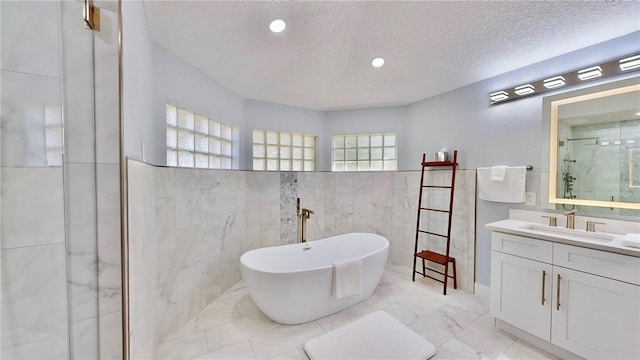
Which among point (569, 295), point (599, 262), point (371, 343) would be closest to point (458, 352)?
point (371, 343)

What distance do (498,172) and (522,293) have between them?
1.14m

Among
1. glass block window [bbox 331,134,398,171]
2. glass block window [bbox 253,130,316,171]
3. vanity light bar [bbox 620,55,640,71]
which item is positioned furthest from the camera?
glass block window [bbox 331,134,398,171]

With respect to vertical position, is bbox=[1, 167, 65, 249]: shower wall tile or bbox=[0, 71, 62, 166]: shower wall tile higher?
bbox=[0, 71, 62, 166]: shower wall tile

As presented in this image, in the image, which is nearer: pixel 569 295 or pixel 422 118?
pixel 569 295

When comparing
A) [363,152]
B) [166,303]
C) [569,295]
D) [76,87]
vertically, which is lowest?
[166,303]

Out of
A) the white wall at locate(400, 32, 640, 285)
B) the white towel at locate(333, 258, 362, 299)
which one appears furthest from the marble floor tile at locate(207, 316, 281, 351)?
the white wall at locate(400, 32, 640, 285)

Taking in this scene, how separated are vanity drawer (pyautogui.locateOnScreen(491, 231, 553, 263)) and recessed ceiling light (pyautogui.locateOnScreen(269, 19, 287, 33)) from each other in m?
2.52

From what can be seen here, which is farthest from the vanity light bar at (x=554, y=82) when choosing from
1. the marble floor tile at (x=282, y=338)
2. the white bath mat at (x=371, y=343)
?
the marble floor tile at (x=282, y=338)

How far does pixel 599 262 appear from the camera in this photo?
1.44 m

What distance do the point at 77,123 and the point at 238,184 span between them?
206 centimetres

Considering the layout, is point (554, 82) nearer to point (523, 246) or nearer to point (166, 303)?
point (523, 246)

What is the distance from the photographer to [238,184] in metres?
2.79

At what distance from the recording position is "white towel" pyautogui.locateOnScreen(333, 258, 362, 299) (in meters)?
2.01

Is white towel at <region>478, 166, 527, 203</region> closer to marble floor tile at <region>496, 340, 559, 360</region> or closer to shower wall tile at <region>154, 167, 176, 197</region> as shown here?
marble floor tile at <region>496, 340, 559, 360</region>
